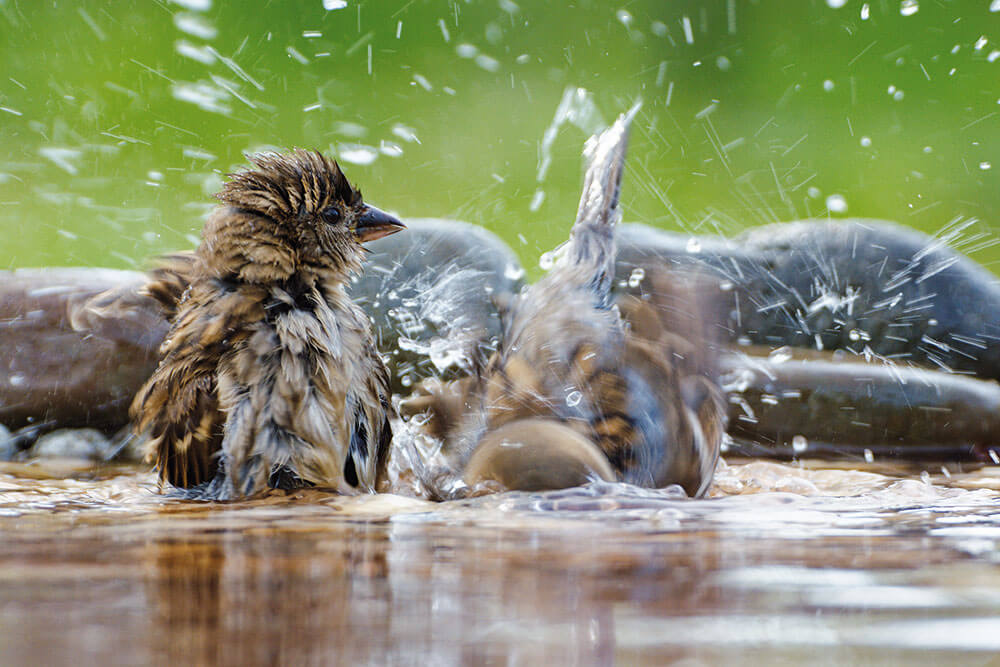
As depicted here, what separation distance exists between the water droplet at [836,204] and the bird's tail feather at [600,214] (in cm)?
268

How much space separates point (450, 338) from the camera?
3.26 metres

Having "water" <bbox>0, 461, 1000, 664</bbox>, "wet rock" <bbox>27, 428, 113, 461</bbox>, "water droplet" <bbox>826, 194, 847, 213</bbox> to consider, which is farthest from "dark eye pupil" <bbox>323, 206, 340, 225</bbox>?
"water droplet" <bbox>826, 194, 847, 213</bbox>

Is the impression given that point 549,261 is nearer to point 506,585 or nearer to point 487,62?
point 506,585

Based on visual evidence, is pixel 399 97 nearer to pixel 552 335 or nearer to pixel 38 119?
pixel 38 119

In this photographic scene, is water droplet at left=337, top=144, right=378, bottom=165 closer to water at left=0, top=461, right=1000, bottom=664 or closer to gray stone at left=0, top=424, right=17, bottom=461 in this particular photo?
gray stone at left=0, top=424, right=17, bottom=461

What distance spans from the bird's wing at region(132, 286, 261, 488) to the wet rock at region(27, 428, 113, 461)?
104cm

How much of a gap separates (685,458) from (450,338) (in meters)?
1.46

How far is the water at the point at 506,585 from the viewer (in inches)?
21.0

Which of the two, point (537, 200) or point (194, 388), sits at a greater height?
point (537, 200)

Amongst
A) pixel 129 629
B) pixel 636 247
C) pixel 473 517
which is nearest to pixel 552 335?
pixel 473 517

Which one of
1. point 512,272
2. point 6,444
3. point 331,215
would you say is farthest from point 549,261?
point 6,444

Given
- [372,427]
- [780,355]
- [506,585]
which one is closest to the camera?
[506,585]

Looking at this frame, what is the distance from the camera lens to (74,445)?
3.07 metres

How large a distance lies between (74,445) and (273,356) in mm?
1468
